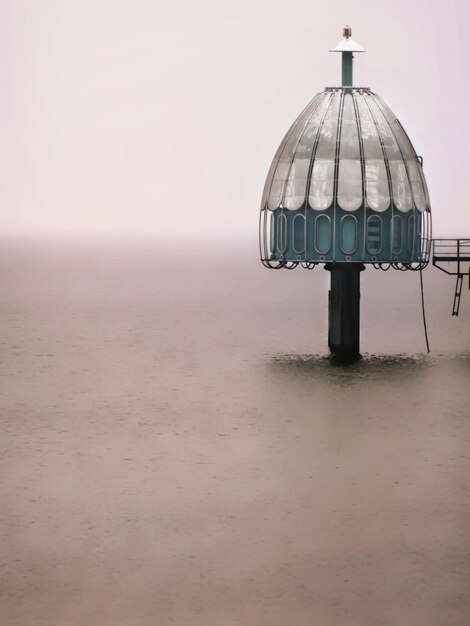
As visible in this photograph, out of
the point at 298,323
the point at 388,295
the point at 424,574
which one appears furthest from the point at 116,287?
the point at 424,574

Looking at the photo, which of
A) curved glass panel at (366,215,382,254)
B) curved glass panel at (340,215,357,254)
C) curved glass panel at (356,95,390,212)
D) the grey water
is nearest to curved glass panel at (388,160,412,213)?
curved glass panel at (356,95,390,212)

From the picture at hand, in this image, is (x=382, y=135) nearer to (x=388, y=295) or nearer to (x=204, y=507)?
(x=204, y=507)

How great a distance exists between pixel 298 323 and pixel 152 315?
49.1 ft

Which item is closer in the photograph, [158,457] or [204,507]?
[204,507]

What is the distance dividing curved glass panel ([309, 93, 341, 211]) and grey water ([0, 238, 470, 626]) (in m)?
6.84

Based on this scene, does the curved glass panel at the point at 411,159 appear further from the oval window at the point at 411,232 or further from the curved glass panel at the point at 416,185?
the oval window at the point at 411,232

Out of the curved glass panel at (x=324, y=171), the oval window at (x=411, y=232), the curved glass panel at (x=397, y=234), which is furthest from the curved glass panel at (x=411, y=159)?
the curved glass panel at (x=324, y=171)

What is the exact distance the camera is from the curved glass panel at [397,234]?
5353 centimetres

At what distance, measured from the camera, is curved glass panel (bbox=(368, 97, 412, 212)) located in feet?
176

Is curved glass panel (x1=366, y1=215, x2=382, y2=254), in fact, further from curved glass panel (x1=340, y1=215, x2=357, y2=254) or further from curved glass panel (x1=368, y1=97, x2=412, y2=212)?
curved glass panel (x1=368, y1=97, x2=412, y2=212)

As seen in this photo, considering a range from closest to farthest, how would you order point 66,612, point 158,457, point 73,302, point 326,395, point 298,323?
point 66,612, point 158,457, point 326,395, point 298,323, point 73,302

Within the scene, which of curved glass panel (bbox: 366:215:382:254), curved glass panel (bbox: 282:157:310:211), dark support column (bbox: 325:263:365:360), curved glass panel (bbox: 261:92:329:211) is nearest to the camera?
curved glass panel (bbox: 366:215:382:254)

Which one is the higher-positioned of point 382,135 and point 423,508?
point 382,135

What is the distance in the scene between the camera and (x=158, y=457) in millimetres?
41062
